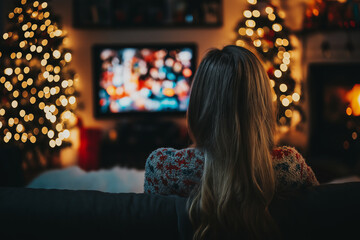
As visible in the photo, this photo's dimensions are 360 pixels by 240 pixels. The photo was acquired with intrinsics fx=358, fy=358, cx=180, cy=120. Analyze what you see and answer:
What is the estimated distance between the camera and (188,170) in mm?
1008

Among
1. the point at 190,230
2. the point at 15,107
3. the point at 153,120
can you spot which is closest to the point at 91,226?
the point at 190,230

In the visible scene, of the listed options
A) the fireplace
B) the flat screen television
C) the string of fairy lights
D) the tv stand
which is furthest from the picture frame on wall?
the fireplace

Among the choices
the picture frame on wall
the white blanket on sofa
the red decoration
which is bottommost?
the red decoration

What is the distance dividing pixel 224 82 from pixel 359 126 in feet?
9.78

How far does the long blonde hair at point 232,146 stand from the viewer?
0.90 meters

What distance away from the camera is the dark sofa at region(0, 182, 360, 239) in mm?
885

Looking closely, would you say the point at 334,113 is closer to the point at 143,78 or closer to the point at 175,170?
the point at 143,78

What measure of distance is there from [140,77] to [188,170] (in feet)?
12.0

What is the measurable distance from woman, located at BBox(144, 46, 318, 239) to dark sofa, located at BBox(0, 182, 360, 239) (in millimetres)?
51

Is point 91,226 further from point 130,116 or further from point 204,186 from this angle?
point 130,116

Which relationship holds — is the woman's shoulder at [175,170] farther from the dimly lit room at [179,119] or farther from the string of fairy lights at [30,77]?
the string of fairy lights at [30,77]

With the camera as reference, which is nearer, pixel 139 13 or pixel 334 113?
pixel 334 113

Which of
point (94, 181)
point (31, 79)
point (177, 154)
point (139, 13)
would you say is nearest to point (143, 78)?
point (139, 13)

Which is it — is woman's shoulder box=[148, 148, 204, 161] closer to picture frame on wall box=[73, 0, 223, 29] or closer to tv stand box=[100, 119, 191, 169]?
tv stand box=[100, 119, 191, 169]
